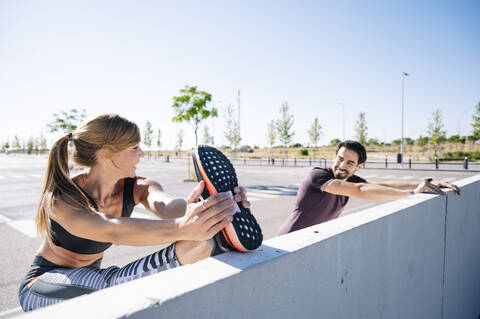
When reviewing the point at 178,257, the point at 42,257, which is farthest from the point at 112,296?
the point at 42,257

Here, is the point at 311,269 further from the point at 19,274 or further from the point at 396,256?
the point at 19,274

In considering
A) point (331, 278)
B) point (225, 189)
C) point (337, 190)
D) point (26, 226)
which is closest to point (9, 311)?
point (225, 189)

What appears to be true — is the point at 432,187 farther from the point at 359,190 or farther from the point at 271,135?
the point at 271,135

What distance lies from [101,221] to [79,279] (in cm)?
38

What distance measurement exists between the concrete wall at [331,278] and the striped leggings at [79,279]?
544 mm

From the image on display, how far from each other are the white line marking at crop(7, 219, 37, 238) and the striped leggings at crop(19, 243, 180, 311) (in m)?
4.98

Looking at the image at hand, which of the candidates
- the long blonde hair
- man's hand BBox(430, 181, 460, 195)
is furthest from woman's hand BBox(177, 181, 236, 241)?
man's hand BBox(430, 181, 460, 195)

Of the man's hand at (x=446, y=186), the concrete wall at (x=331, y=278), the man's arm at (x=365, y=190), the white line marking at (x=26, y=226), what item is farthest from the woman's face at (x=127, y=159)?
the white line marking at (x=26, y=226)

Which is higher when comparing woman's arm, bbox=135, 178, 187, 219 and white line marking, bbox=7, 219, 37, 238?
woman's arm, bbox=135, 178, 187, 219

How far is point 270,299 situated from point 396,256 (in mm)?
1158

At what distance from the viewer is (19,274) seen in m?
3.91

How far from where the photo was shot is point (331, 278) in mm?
1286

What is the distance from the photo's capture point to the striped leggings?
149 centimetres

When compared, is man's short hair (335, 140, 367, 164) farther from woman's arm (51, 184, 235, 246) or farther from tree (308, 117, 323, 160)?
tree (308, 117, 323, 160)
